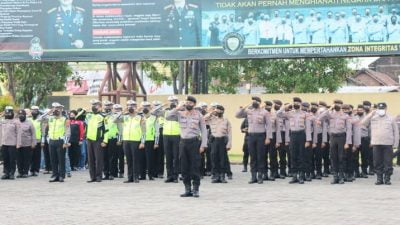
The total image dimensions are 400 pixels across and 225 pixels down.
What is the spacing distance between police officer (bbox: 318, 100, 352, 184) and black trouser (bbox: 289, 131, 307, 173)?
60 cm

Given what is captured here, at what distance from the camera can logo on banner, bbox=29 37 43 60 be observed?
86.4 feet

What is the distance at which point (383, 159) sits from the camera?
17375mm

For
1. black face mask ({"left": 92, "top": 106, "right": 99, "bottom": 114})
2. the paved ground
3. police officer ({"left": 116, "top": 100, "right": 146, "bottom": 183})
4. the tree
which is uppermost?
the tree

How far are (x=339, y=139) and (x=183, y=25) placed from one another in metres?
8.59

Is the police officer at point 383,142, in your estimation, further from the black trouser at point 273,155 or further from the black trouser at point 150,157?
the black trouser at point 150,157

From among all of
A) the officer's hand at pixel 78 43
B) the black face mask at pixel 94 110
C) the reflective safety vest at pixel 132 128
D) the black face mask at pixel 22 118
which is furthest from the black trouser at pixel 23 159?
the officer's hand at pixel 78 43

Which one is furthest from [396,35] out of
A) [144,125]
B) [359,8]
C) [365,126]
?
[144,125]

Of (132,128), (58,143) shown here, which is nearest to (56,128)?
(58,143)

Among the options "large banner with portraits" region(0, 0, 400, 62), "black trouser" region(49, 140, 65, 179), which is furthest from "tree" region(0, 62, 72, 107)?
"black trouser" region(49, 140, 65, 179)

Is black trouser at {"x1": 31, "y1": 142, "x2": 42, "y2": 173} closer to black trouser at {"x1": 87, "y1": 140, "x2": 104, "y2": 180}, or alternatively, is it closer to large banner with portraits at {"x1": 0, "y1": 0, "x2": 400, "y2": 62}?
black trouser at {"x1": 87, "y1": 140, "x2": 104, "y2": 180}

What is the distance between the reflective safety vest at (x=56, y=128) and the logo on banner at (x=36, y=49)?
26.8 feet

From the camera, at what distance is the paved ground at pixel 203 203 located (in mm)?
11328

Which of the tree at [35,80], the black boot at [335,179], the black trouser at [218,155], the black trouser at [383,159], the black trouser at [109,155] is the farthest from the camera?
the tree at [35,80]

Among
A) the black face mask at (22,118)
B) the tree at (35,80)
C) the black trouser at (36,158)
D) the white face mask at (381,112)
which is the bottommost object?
the black trouser at (36,158)
